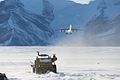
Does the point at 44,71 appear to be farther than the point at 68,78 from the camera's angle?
Yes

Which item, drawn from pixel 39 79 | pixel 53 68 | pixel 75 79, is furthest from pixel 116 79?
pixel 53 68

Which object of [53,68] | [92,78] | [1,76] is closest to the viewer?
[1,76]

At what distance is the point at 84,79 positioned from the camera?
122 ft

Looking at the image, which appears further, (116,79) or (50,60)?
(50,60)

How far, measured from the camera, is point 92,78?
125ft

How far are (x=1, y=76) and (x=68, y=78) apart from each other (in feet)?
20.5

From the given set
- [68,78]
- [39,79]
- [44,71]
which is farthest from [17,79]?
[44,71]

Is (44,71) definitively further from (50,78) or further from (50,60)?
(50,78)

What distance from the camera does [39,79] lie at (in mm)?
38438

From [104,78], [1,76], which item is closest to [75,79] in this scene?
[104,78]

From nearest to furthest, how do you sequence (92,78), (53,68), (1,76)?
(1,76)
(92,78)
(53,68)

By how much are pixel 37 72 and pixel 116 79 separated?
11.4 metres

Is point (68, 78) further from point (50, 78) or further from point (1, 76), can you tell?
point (1, 76)

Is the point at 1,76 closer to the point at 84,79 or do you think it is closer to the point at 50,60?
the point at 84,79
